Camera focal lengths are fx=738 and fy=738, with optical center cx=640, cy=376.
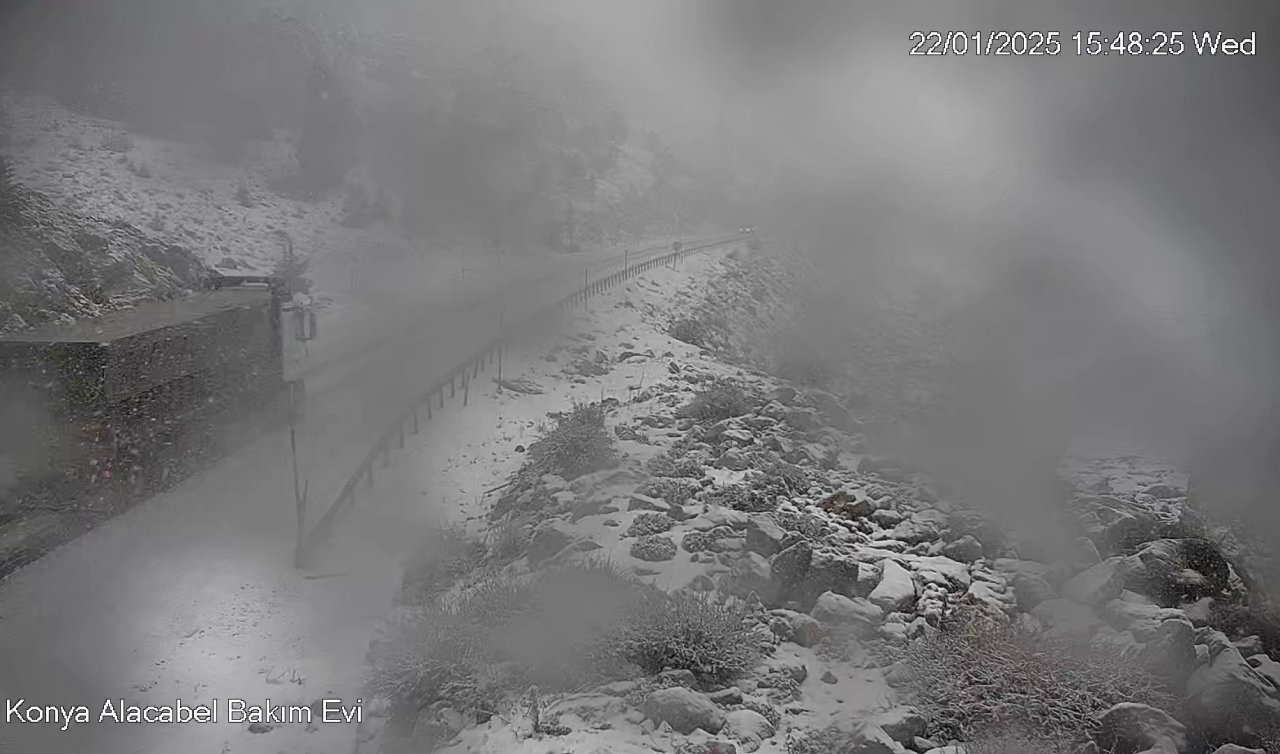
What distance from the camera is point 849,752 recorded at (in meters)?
6.55

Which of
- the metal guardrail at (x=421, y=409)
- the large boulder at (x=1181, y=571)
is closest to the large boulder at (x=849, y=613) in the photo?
the large boulder at (x=1181, y=571)

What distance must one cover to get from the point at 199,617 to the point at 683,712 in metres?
6.96

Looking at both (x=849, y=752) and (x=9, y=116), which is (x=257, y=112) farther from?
(x=849, y=752)

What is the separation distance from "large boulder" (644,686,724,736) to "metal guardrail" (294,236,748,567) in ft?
22.5

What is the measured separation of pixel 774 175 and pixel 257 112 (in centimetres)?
5365

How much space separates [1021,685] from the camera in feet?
24.8

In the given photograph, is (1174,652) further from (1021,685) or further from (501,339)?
(501,339)

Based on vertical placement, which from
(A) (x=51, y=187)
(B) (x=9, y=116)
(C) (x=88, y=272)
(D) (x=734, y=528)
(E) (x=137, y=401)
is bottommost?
(D) (x=734, y=528)

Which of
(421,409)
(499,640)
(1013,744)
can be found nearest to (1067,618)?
(1013,744)

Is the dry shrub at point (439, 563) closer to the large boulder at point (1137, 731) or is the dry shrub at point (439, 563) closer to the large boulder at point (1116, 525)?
the large boulder at point (1137, 731)

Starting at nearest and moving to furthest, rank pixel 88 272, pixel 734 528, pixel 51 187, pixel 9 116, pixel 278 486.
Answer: pixel 734 528, pixel 278 486, pixel 88 272, pixel 51 187, pixel 9 116

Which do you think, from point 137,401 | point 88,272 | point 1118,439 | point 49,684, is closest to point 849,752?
point 49,684

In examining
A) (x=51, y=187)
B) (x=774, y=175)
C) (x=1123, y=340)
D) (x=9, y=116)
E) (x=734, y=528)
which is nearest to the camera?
(x=734, y=528)

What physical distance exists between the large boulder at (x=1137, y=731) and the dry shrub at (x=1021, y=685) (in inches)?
5.3
